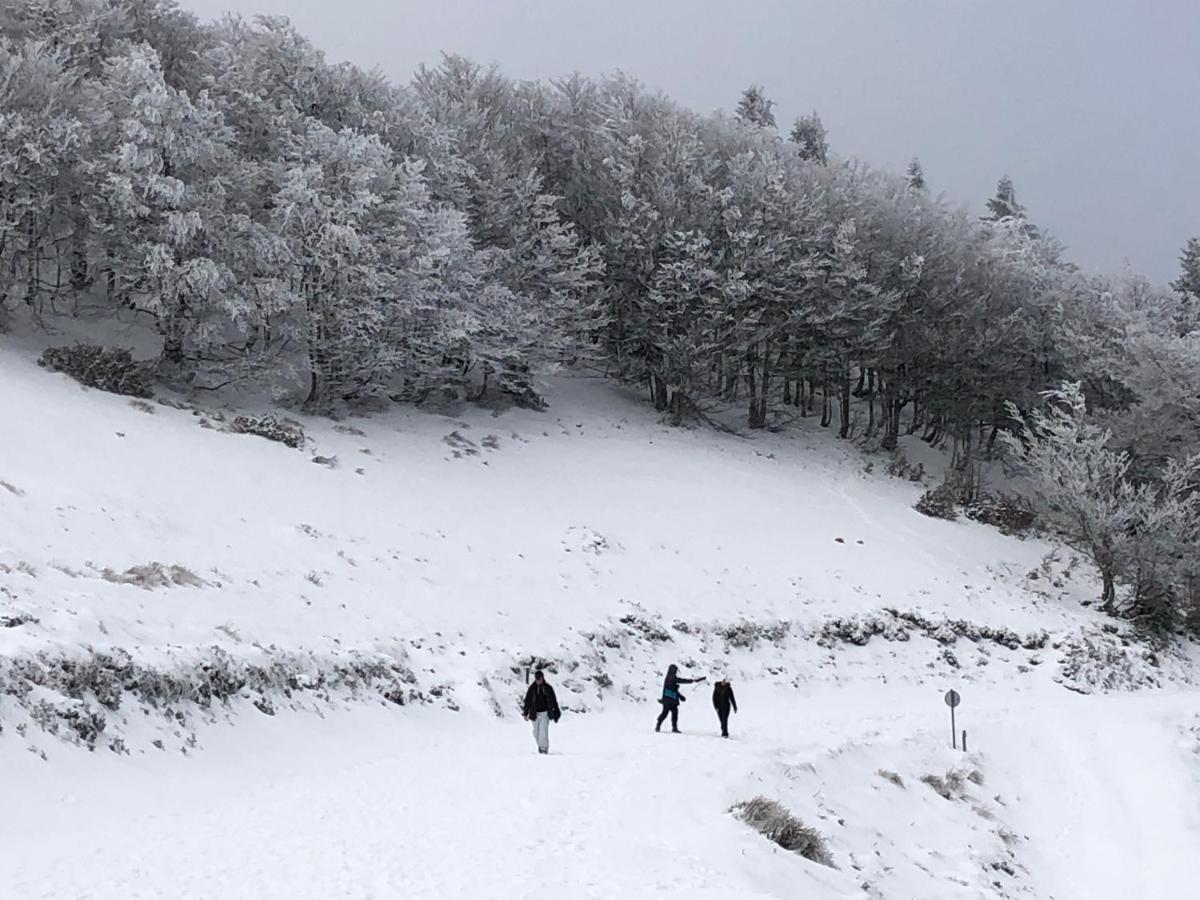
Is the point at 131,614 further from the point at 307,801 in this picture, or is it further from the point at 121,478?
the point at 121,478

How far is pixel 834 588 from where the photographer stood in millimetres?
27453

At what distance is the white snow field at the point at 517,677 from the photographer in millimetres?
9391

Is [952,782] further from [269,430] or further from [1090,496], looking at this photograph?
[269,430]

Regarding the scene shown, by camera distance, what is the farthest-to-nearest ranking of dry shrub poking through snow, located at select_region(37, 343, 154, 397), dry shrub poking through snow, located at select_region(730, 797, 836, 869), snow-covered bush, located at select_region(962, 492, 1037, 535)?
snow-covered bush, located at select_region(962, 492, 1037, 535) < dry shrub poking through snow, located at select_region(37, 343, 154, 397) < dry shrub poking through snow, located at select_region(730, 797, 836, 869)

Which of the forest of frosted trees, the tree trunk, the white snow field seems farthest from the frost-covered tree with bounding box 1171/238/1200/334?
the white snow field

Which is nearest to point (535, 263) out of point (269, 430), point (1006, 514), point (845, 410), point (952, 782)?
point (269, 430)

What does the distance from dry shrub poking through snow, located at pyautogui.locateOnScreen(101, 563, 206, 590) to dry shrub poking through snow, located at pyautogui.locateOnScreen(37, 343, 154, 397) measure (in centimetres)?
1289

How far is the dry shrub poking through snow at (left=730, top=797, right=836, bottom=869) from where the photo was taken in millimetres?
11281

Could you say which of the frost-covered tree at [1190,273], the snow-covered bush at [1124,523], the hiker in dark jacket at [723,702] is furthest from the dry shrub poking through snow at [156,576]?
the frost-covered tree at [1190,273]

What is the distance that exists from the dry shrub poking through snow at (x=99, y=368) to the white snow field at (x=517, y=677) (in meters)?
0.75

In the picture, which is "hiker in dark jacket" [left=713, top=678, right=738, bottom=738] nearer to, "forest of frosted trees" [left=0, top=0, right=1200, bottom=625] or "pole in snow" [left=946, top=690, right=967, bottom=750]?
"pole in snow" [left=946, top=690, right=967, bottom=750]

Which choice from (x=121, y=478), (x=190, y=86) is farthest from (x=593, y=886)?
(x=190, y=86)

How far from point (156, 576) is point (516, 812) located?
8755 mm

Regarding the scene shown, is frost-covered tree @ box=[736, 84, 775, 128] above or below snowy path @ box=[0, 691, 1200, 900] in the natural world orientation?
above
